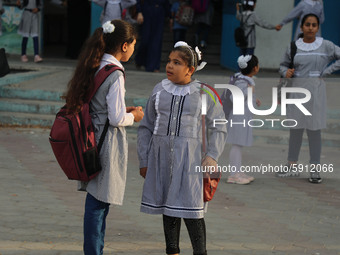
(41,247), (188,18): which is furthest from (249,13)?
(41,247)

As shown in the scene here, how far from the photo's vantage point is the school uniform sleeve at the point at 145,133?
187 inches

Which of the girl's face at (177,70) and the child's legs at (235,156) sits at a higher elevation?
the girl's face at (177,70)

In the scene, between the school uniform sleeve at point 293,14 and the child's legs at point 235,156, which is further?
the school uniform sleeve at point 293,14

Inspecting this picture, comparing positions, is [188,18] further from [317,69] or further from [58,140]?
[58,140]

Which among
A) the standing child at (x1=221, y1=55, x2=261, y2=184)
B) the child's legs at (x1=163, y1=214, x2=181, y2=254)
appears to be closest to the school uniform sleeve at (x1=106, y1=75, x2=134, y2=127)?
the child's legs at (x1=163, y1=214, x2=181, y2=254)

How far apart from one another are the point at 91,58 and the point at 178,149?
798 mm

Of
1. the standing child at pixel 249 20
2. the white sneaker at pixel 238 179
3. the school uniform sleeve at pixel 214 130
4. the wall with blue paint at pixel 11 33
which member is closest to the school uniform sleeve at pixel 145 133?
the school uniform sleeve at pixel 214 130

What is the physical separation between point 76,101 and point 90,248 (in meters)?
0.96

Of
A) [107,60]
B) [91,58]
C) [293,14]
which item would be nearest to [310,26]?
[107,60]

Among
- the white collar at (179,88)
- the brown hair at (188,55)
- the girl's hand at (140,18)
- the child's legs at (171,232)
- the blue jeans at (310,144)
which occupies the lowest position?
the blue jeans at (310,144)

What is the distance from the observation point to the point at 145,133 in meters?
4.78

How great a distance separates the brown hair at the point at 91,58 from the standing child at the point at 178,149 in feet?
1.17

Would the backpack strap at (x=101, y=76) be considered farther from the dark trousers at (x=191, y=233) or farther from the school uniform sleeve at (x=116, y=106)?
the dark trousers at (x=191, y=233)

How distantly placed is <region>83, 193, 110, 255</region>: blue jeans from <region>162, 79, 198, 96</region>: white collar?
2.80 feet
